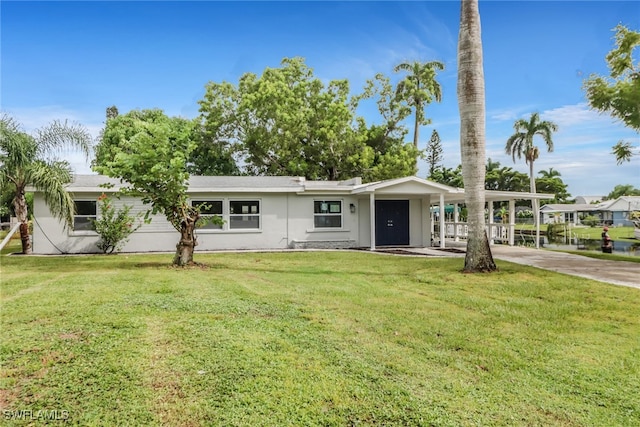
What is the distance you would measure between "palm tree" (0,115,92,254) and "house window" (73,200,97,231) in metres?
0.82

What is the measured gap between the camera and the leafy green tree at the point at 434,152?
180 feet

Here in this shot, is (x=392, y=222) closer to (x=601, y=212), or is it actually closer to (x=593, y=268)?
(x=593, y=268)

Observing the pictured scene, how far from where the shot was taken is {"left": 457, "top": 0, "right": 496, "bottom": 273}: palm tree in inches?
374

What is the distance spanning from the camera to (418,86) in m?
33.2

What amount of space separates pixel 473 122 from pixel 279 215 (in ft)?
31.1

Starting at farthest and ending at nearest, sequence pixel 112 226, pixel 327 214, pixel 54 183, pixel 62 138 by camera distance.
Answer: pixel 327 214 → pixel 112 226 → pixel 62 138 → pixel 54 183

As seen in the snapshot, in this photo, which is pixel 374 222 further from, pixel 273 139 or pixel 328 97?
pixel 328 97

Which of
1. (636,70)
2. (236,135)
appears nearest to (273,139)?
(236,135)

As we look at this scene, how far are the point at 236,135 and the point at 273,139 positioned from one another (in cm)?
472

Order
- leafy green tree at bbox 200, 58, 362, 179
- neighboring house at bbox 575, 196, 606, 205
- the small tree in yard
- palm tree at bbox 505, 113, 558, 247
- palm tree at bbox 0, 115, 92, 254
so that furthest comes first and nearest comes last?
neighboring house at bbox 575, 196, 606, 205 < palm tree at bbox 505, 113, 558, 247 < leafy green tree at bbox 200, 58, 362, 179 < the small tree in yard < palm tree at bbox 0, 115, 92, 254

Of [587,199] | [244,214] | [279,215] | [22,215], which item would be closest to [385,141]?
[279,215]

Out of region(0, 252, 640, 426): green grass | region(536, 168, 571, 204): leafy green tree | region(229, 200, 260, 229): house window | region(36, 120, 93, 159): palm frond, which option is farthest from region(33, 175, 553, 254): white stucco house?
region(536, 168, 571, 204): leafy green tree

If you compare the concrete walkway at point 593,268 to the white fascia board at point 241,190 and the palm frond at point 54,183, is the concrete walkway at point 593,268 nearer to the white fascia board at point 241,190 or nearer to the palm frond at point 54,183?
the white fascia board at point 241,190

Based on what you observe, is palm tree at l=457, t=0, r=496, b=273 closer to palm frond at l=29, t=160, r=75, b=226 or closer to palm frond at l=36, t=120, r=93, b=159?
palm frond at l=29, t=160, r=75, b=226
